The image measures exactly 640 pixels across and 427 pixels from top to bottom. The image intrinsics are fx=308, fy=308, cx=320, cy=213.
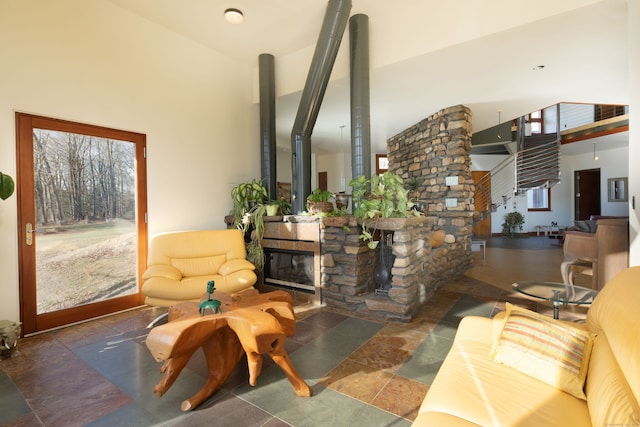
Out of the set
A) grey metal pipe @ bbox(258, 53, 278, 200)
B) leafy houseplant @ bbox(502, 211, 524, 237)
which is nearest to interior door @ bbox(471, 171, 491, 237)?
leafy houseplant @ bbox(502, 211, 524, 237)

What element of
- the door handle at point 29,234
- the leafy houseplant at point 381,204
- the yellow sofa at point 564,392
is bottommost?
the yellow sofa at point 564,392

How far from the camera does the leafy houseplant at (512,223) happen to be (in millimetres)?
10039

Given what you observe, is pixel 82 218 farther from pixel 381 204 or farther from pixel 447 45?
pixel 447 45

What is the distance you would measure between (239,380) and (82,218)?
251 centimetres

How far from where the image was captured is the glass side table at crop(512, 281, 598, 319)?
1943mm

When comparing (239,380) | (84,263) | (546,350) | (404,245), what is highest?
(404,245)

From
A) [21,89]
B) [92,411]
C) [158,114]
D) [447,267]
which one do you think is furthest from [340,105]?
[92,411]

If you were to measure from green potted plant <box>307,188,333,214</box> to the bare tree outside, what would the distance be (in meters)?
2.05

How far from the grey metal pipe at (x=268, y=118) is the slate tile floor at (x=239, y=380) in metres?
2.30

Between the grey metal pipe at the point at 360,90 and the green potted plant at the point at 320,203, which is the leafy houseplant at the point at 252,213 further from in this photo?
the grey metal pipe at the point at 360,90

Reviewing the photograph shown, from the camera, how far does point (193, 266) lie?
11.1ft

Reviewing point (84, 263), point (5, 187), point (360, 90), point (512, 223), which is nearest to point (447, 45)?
point (360, 90)

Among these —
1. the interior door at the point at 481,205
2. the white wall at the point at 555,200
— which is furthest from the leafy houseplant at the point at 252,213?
the white wall at the point at 555,200

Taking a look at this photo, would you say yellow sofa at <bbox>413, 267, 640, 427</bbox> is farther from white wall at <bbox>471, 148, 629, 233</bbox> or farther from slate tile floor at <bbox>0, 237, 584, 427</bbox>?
white wall at <bbox>471, 148, 629, 233</bbox>
